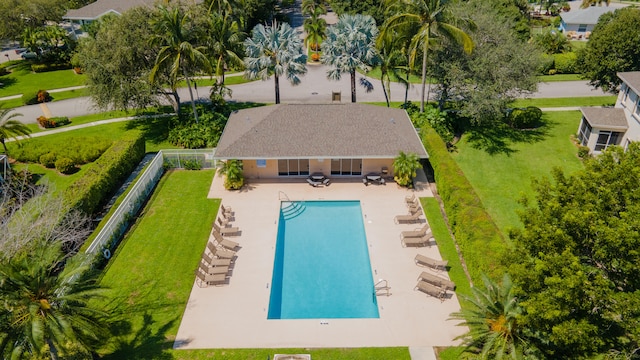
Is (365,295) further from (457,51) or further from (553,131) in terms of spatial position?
(553,131)

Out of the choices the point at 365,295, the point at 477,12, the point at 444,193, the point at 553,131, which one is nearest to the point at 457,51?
the point at 477,12

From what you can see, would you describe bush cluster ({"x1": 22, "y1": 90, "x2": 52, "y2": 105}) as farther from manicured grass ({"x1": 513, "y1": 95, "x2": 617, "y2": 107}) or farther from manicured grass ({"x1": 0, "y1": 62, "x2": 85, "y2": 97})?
manicured grass ({"x1": 513, "y1": 95, "x2": 617, "y2": 107})

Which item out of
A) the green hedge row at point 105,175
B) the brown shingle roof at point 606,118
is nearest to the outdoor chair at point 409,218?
the brown shingle roof at point 606,118

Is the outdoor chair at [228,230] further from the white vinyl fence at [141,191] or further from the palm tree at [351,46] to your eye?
the palm tree at [351,46]

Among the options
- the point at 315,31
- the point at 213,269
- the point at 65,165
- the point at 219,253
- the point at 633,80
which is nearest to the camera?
the point at 213,269

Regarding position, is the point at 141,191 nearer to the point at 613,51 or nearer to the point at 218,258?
the point at 218,258

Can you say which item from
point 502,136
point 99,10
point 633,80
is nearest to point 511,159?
point 502,136
